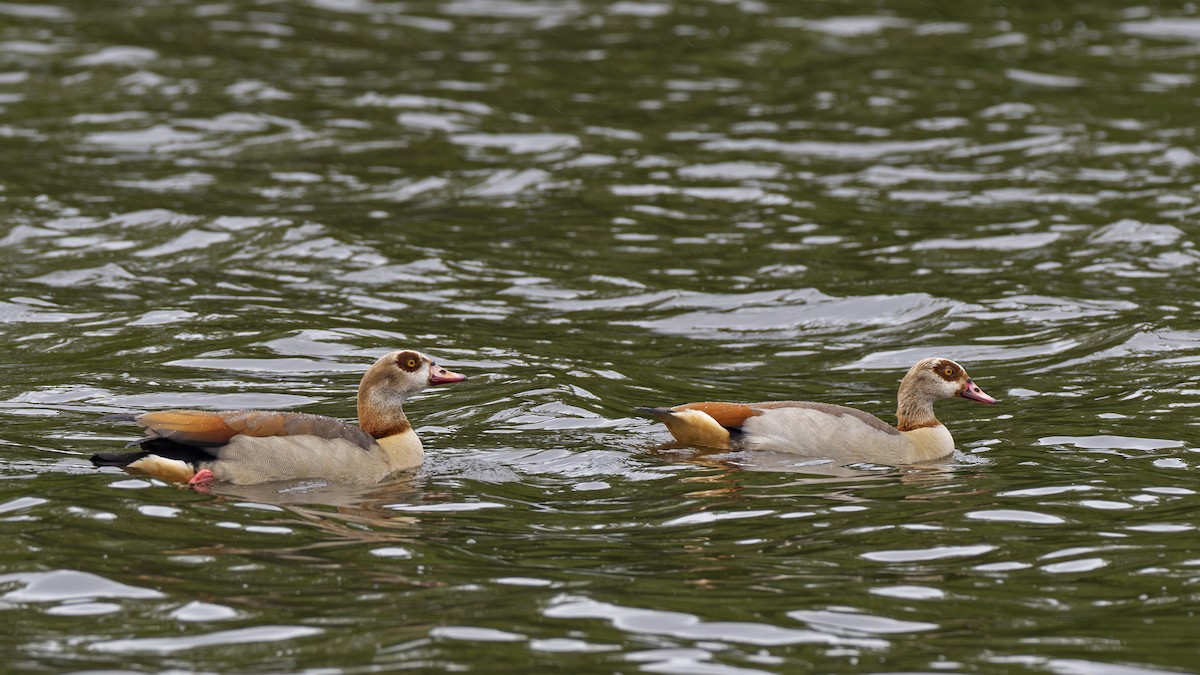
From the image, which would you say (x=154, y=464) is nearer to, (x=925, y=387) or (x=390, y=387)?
(x=390, y=387)

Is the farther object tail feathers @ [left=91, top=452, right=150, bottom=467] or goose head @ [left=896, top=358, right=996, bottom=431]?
goose head @ [left=896, top=358, right=996, bottom=431]

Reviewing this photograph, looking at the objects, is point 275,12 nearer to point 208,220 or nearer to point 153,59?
point 153,59

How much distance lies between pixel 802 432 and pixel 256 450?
411 cm

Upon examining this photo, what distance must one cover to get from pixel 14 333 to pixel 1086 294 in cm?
1136

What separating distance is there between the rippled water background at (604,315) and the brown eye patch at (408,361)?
2.84ft

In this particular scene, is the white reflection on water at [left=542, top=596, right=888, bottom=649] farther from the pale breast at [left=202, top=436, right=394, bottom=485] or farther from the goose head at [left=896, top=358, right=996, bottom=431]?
the goose head at [left=896, top=358, right=996, bottom=431]

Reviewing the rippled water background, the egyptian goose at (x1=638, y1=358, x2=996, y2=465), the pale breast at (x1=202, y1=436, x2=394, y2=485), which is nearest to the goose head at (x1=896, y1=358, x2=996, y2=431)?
the egyptian goose at (x1=638, y1=358, x2=996, y2=465)

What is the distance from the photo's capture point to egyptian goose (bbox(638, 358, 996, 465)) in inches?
558

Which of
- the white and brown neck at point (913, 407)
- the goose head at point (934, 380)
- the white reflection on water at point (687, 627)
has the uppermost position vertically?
the white reflection on water at point (687, 627)

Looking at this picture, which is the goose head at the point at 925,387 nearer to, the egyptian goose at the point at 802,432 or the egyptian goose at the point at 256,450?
the egyptian goose at the point at 802,432

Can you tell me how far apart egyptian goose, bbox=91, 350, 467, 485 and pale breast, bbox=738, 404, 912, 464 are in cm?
264

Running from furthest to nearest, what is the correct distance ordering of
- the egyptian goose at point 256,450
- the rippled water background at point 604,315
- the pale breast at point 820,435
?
the pale breast at point 820,435 → the egyptian goose at point 256,450 → the rippled water background at point 604,315

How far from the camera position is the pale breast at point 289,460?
12836mm

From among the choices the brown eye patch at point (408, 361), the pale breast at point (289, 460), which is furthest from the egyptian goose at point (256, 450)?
the brown eye patch at point (408, 361)
